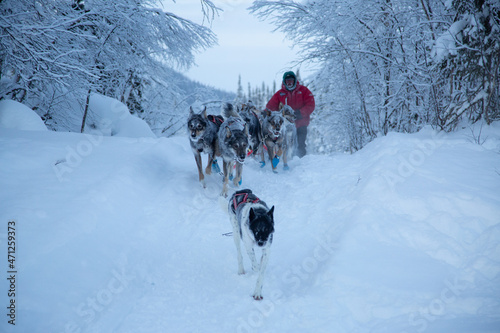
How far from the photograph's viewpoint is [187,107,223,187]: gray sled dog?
246 inches

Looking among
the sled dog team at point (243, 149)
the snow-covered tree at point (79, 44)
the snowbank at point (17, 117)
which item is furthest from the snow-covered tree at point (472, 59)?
the snowbank at point (17, 117)

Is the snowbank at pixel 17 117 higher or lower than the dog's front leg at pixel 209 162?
higher

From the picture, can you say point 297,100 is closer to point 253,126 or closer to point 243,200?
point 253,126

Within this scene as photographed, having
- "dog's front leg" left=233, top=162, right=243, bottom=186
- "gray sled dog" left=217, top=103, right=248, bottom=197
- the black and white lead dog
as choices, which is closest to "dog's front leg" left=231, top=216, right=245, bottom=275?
the black and white lead dog

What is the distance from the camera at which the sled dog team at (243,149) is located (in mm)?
3164

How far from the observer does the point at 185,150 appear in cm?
851

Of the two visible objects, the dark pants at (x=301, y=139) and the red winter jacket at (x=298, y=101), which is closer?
the red winter jacket at (x=298, y=101)

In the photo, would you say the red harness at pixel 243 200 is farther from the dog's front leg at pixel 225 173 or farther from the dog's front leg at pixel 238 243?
the dog's front leg at pixel 225 173

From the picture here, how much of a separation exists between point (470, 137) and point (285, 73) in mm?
5453

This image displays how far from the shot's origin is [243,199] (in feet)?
12.3

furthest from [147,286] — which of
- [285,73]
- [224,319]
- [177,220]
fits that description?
[285,73]

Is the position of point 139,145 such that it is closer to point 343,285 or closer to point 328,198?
point 328,198

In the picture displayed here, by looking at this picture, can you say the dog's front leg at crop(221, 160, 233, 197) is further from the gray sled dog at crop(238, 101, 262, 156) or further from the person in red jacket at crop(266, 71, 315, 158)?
the person in red jacket at crop(266, 71, 315, 158)

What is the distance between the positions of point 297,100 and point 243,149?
14.0 ft
